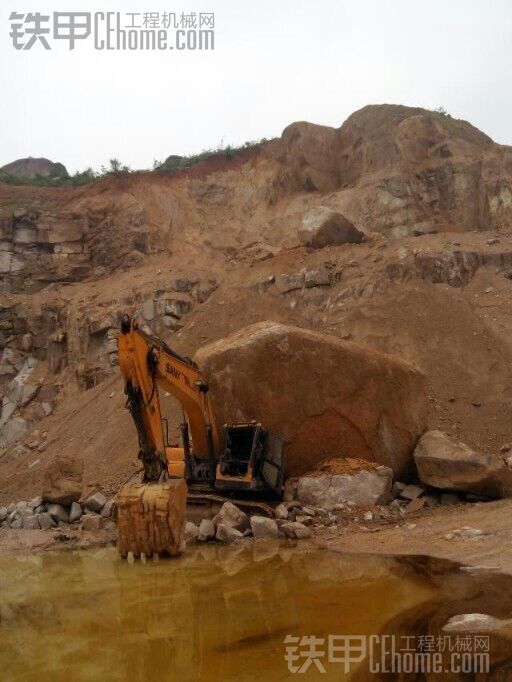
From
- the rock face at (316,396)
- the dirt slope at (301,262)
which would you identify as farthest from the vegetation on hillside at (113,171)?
the rock face at (316,396)

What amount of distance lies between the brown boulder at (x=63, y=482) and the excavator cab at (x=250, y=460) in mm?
2367

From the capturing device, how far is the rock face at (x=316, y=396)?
10023 mm

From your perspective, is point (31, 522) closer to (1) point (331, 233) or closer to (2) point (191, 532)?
(2) point (191, 532)

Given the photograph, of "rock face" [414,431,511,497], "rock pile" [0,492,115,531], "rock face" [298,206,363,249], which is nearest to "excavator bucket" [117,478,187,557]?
"rock pile" [0,492,115,531]

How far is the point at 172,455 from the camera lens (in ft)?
29.8

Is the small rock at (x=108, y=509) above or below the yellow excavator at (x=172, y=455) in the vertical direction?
below

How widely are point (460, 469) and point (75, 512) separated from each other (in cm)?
547

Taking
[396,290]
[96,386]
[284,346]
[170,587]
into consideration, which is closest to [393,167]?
[396,290]

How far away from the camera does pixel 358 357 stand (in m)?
10.5

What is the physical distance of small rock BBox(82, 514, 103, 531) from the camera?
28.6ft

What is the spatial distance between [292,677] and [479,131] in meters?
23.5

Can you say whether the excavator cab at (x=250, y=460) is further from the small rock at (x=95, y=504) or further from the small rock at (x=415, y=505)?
the small rock at (x=95, y=504)

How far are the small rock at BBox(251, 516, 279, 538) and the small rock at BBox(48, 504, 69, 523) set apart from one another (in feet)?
10.4

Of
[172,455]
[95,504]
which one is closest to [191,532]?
[172,455]
